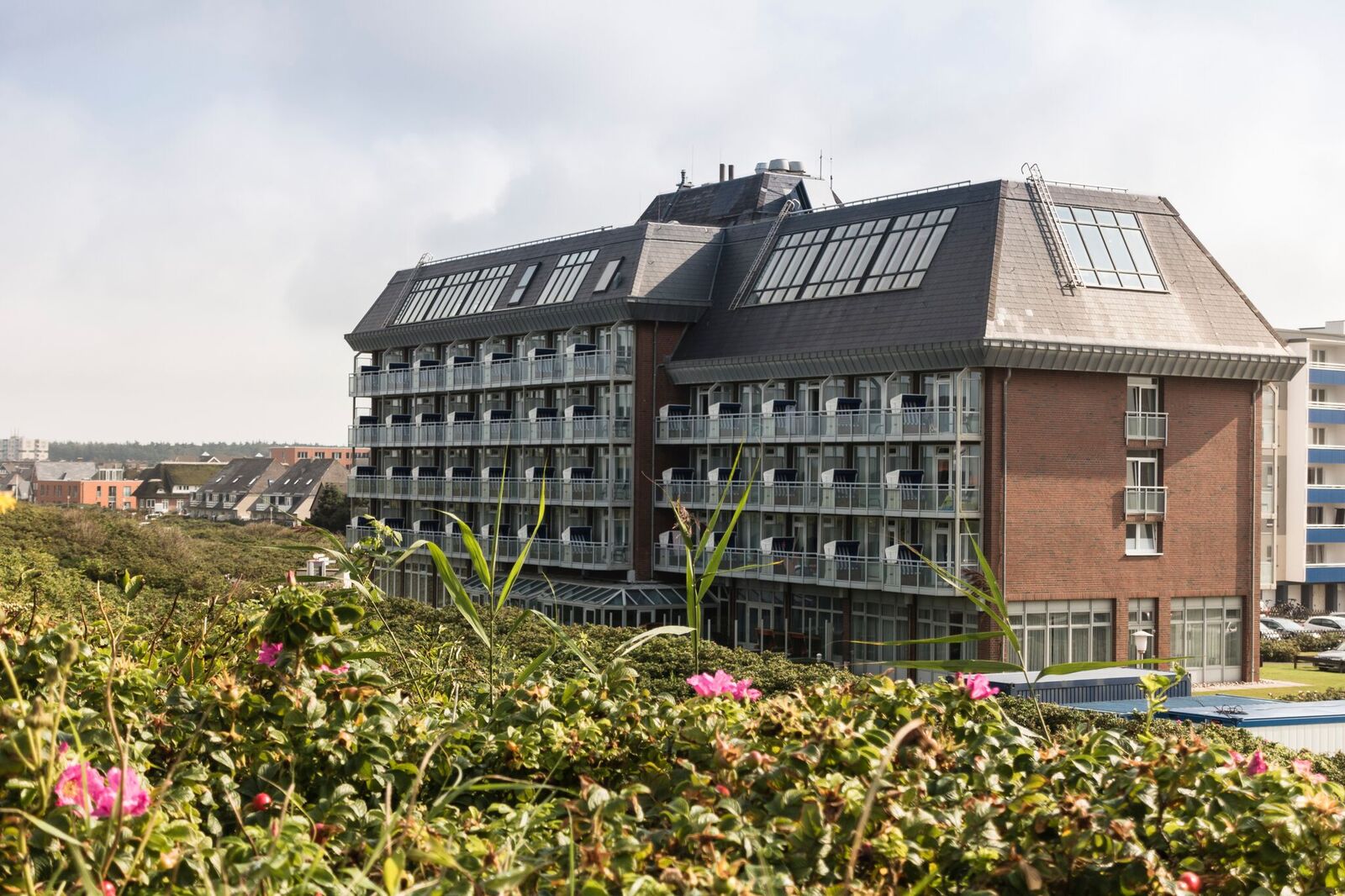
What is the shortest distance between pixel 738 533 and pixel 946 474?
416 inches

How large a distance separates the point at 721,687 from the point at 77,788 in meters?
3.14

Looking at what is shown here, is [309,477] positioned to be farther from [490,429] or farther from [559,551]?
[559,551]

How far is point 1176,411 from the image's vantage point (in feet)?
160

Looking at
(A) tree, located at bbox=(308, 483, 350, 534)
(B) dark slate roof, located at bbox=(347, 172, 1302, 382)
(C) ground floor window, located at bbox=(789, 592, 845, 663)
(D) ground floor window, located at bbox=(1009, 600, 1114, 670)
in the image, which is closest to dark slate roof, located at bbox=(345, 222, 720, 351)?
(B) dark slate roof, located at bbox=(347, 172, 1302, 382)

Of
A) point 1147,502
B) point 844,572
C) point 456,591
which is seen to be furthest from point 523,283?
point 456,591

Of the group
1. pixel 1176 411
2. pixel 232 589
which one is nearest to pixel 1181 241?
pixel 1176 411

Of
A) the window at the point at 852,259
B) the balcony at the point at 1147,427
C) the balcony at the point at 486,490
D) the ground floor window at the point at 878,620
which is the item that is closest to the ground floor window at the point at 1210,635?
the balcony at the point at 1147,427

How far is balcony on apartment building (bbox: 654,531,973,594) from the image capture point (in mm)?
46938

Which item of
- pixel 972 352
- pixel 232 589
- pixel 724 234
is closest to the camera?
pixel 232 589

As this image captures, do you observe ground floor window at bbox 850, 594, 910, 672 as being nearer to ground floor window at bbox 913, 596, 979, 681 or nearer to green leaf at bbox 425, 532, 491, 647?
ground floor window at bbox 913, 596, 979, 681

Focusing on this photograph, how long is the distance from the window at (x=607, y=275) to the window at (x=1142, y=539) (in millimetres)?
21057

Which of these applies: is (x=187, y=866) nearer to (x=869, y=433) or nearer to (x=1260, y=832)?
(x=1260, y=832)

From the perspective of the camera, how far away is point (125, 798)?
17.3 ft

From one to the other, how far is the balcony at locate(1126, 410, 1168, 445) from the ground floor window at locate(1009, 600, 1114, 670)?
16.4 ft
